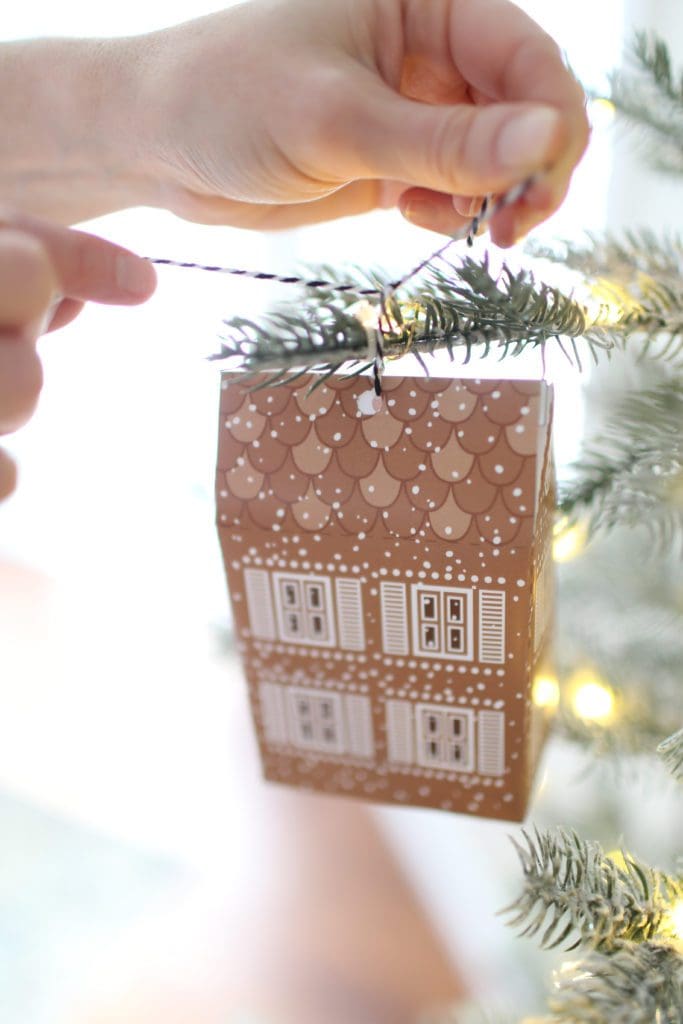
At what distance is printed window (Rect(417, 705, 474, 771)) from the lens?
1.64 feet

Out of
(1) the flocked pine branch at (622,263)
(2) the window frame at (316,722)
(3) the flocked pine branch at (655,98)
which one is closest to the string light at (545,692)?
(2) the window frame at (316,722)

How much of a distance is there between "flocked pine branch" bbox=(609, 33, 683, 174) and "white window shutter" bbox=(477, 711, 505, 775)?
38 centimetres

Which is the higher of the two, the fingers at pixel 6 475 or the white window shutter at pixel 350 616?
the fingers at pixel 6 475

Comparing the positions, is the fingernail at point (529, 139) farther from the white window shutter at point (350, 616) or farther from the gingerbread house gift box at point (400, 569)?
the white window shutter at point (350, 616)

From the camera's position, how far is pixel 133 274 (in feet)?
1.35

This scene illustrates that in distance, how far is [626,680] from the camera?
702mm

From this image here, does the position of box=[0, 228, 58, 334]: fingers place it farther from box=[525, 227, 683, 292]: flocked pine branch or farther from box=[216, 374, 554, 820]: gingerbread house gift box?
box=[525, 227, 683, 292]: flocked pine branch

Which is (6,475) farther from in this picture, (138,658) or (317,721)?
(138,658)

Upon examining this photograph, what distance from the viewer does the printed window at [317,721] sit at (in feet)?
1.73

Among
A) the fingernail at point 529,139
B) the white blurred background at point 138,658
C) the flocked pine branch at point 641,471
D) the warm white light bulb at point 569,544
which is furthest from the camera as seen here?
the white blurred background at point 138,658

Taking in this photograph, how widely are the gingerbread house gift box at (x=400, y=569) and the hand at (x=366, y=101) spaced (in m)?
0.11

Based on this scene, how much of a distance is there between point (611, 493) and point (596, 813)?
49cm

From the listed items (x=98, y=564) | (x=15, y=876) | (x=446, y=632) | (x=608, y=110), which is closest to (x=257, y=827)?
(x=15, y=876)

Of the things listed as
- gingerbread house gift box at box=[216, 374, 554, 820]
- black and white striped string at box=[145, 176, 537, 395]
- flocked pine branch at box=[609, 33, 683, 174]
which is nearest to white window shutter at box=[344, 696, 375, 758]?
gingerbread house gift box at box=[216, 374, 554, 820]
